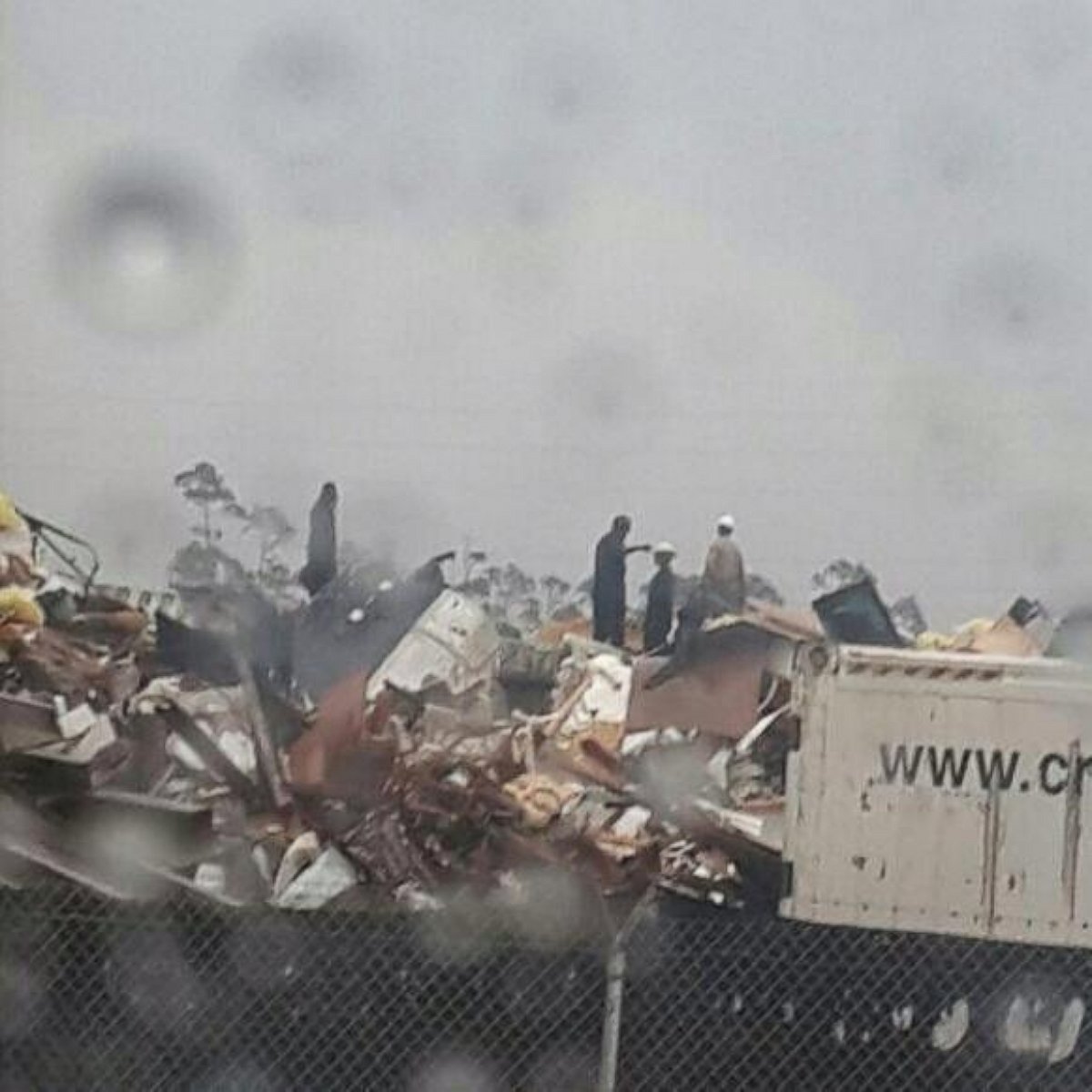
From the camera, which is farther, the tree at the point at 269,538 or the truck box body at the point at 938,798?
the truck box body at the point at 938,798

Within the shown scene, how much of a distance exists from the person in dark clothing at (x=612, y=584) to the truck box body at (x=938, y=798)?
1.27ft

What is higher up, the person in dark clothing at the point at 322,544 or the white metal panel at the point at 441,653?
the person in dark clothing at the point at 322,544

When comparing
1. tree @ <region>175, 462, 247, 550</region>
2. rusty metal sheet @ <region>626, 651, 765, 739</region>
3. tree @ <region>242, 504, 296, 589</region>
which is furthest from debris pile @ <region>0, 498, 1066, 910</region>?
tree @ <region>175, 462, 247, 550</region>

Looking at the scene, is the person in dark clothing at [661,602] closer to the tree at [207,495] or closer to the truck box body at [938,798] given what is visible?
the truck box body at [938,798]

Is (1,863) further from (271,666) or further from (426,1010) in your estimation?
(426,1010)

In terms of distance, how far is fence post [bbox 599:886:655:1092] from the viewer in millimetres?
3896

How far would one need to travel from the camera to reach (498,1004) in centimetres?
399

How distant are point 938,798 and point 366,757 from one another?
120cm

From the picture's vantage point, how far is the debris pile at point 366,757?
154 inches

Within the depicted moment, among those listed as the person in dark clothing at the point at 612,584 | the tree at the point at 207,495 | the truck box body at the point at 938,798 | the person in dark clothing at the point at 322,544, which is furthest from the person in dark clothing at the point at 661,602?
the tree at the point at 207,495

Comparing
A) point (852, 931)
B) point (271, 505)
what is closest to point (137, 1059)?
point (271, 505)

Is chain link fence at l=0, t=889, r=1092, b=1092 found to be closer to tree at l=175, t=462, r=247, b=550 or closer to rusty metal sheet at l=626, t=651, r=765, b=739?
rusty metal sheet at l=626, t=651, r=765, b=739

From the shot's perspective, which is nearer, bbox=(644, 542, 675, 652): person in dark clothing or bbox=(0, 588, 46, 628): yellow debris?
bbox=(644, 542, 675, 652): person in dark clothing

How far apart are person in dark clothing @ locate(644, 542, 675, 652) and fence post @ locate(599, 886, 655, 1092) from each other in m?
0.55
